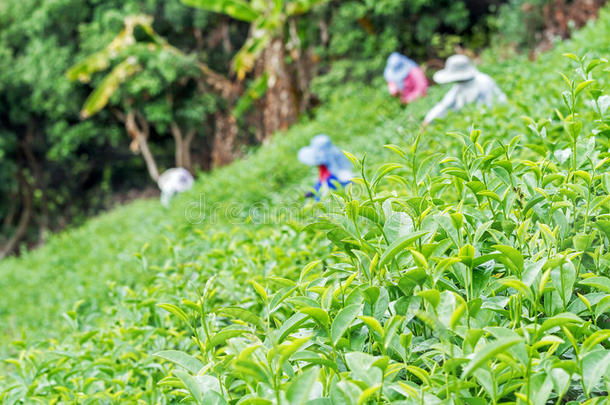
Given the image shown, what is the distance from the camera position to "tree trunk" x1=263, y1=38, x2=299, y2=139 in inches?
461

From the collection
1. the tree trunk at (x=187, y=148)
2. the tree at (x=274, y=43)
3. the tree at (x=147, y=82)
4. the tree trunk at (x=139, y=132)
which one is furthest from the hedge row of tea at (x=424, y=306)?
the tree trunk at (x=187, y=148)

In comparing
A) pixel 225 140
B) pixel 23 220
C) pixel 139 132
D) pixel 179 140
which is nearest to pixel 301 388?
pixel 225 140

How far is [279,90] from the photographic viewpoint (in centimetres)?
1214

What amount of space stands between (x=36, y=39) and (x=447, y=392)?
16.7 m

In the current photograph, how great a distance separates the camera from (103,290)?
4.72m

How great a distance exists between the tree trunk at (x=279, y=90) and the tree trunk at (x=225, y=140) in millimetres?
3705

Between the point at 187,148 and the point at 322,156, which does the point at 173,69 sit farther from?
the point at 322,156

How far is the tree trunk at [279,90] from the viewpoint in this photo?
11.7 meters

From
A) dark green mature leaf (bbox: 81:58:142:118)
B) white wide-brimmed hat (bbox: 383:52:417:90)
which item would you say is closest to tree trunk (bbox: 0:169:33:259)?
dark green mature leaf (bbox: 81:58:142:118)

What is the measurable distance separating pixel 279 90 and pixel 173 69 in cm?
335

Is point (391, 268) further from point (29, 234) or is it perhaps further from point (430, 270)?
point (29, 234)

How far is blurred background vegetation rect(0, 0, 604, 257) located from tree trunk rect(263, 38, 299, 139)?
27mm

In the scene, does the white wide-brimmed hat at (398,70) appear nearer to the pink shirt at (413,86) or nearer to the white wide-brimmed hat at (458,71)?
the pink shirt at (413,86)

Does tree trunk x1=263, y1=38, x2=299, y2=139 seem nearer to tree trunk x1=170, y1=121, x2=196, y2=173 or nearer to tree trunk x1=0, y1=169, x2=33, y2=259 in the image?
tree trunk x1=170, y1=121, x2=196, y2=173
